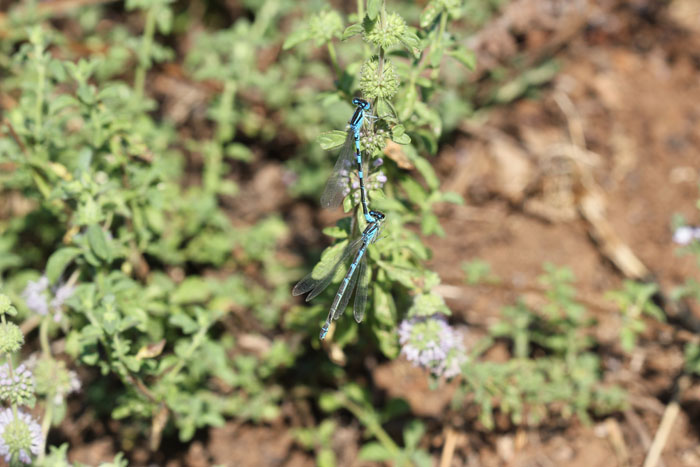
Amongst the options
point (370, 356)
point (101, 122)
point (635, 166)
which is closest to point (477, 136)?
point (635, 166)

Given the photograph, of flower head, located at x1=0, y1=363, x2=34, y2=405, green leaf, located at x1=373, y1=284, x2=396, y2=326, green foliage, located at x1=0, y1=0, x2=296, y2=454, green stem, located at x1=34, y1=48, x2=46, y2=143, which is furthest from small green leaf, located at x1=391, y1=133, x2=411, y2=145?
green stem, located at x1=34, y1=48, x2=46, y2=143

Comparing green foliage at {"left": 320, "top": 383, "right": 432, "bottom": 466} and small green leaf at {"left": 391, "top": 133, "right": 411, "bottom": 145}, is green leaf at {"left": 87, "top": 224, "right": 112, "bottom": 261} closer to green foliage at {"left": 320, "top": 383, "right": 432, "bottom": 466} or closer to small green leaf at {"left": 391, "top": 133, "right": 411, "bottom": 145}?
small green leaf at {"left": 391, "top": 133, "right": 411, "bottom": 145}

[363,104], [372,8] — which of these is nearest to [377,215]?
[363,104]

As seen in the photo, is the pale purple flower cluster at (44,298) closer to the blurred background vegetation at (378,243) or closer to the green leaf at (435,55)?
the blurred background vegetation at (378,243)

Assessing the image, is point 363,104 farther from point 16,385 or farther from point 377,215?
point 16,385

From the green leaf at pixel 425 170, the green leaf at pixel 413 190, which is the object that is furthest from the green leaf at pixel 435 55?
the green leaf at pixel 413 190

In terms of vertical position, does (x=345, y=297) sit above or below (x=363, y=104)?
below
